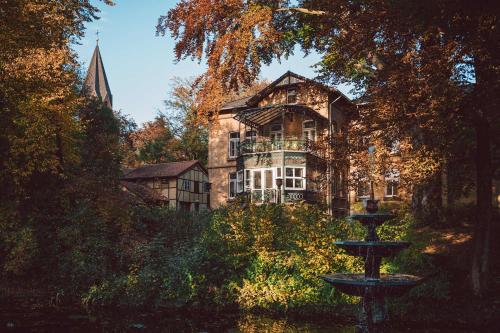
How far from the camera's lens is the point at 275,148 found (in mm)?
31312

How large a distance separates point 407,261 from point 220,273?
6.30 m

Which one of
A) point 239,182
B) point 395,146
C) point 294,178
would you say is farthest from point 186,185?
point 395,146

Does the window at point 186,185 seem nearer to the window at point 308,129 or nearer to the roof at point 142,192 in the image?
the roof at point 142,192

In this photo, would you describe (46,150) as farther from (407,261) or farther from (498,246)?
(498,246)

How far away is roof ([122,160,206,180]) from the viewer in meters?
41.5

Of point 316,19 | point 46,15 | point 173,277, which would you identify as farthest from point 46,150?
point 316,19

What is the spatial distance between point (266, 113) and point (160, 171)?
575 inches

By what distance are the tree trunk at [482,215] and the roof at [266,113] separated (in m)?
Answer: 17.0

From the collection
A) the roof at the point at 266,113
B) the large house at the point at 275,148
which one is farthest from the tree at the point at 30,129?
the roof at the point at 266,113

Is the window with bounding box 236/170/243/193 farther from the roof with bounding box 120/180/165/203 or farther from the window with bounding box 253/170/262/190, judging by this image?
the roof with bounding box 120/180/165/203

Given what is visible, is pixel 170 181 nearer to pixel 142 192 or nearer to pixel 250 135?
pixel 142 192

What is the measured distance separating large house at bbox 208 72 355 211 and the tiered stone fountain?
1989 centimetres

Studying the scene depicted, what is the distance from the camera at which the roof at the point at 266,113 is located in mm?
30297

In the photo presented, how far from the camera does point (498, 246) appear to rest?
16547 millimetres
